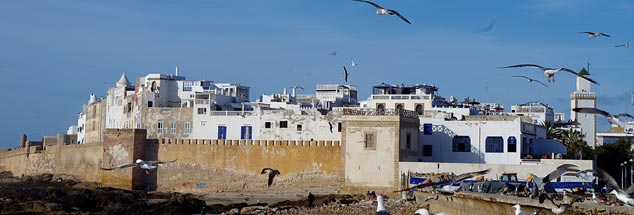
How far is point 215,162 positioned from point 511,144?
13.4 meters

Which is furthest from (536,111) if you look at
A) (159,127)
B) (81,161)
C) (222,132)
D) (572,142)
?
(81,161)

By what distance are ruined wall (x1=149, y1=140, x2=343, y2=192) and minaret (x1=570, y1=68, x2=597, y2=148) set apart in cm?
2665

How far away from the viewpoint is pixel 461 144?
43.4 m

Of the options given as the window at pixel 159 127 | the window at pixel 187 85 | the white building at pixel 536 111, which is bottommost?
the window at pixel 159 127

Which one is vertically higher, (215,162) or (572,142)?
(572,142)

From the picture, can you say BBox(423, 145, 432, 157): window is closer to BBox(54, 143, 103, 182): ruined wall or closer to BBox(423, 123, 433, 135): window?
BBox(423, 123, 433, 135): window

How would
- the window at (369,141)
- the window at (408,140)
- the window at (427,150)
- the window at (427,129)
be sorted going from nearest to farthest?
the window at (369,141) < the window at (408,140) < the window at (427,150) < the window at (427,129)

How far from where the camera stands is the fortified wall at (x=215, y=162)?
4416cm

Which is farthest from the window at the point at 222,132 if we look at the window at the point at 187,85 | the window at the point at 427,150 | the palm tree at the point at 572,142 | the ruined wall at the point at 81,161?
the palm tree at the point at 572,142

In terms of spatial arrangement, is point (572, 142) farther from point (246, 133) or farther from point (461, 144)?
point (246, 133)

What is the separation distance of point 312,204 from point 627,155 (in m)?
23.3

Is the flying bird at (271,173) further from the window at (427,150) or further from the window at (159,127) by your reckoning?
the window at (159,127)

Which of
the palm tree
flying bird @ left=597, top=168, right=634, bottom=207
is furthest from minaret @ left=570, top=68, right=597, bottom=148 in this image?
flying bird @ left=597, top=168, right=634, bottom=207

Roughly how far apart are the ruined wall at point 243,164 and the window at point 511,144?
7047 mm
